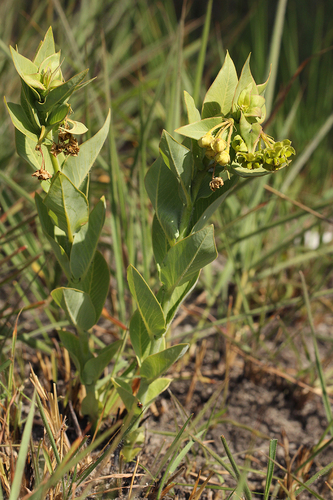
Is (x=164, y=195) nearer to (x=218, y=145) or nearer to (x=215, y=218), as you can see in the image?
(x=218, y=145)

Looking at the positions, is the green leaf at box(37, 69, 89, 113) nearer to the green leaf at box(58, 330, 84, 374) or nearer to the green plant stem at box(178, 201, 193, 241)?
the green plant stem at box(178, 201, 193, 241)

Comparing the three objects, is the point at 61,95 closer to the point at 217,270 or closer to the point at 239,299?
the point at 239,299

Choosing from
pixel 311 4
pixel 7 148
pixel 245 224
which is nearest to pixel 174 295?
pixel 245 224

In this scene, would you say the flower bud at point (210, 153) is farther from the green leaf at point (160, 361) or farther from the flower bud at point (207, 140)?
the green leaf at point (160, 361)

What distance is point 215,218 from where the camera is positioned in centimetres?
114

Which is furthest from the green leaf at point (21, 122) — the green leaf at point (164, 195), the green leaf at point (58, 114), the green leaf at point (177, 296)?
the green leaf at point (177, 296)

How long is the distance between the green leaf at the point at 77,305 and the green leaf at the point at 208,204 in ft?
0.55

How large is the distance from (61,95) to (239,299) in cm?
72

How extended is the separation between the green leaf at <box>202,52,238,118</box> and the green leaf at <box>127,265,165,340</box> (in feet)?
0.66

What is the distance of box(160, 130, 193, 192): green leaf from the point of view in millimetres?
411

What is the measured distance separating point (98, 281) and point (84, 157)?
18 cm

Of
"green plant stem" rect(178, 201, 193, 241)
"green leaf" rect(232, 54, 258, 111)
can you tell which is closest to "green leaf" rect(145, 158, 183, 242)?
"green plant stem" rect(178, 201, 193, 241)

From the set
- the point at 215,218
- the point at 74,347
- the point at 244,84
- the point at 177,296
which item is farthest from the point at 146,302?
the point at 215,218

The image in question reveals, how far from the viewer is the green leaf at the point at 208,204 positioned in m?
0.44
